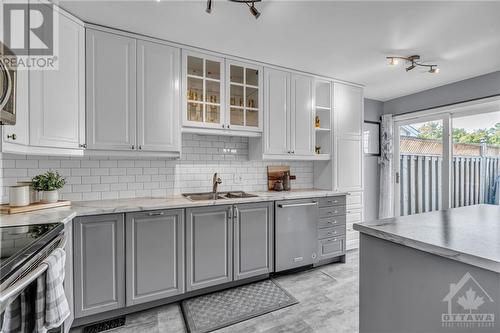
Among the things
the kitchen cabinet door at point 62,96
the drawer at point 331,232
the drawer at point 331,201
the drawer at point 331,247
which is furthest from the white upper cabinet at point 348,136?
the kitchen cabinet door at point 62,96

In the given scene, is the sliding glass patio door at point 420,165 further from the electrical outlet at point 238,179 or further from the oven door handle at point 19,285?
the oven door handle at point 19,285

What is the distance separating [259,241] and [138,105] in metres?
1.85

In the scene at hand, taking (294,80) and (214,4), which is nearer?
(214,4)

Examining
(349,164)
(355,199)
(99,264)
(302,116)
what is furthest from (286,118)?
(99,264)

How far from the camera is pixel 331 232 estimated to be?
3.17 meters

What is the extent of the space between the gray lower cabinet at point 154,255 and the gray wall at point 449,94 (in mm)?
4099

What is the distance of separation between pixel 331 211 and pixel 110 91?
2.82m

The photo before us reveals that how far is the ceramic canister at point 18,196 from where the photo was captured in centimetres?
179

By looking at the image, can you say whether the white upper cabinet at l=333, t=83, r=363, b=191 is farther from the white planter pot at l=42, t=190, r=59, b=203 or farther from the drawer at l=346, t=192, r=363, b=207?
the white planter pot at l=42, t=190, r=59, b=203

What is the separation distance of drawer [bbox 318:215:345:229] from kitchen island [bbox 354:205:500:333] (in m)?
1.66

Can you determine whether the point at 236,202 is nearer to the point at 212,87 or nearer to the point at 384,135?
the point at 212,87

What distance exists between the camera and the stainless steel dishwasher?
2766 mm

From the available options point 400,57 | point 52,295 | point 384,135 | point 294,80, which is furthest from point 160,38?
point 384,135

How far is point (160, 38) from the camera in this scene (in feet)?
7.79
